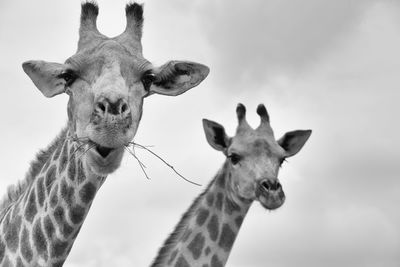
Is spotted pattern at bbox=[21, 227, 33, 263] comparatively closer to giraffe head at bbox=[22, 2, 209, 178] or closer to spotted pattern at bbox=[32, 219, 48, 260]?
spotted pattern at bbox=[32, 219, 48, 260]

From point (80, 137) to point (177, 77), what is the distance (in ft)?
5.94

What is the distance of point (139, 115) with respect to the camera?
7.92 meters

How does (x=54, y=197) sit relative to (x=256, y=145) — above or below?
below

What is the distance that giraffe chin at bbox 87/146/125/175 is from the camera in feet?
24.0

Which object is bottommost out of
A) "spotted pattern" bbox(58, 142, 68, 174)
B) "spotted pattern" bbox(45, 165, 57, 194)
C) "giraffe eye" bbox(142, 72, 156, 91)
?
"spotted pattern" bbox(45, 165, 57, 194)

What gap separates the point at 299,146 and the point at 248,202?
252 cm

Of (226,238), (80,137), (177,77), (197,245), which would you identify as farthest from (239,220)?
(80,137)

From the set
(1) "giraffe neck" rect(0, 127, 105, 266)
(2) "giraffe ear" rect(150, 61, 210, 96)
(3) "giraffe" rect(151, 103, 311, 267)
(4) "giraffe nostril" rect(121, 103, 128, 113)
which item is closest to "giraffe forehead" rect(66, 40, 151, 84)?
(2) "giraffe ear" rect(150, 61, 210, 96)

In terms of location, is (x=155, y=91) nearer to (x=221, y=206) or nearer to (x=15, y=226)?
(x=15, y=226)

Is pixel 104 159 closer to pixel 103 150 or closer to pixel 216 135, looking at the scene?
pixel 103 150

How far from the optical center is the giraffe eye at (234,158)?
636 inches

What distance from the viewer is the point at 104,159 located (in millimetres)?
7359

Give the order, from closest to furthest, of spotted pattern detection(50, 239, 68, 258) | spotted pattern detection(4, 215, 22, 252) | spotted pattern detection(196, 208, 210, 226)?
spotted pattern detection(50, 239, 68, 258), spotted pattern detection(4, 215, 22, 252), spotted pattern detection(196, 208, 210, 226)

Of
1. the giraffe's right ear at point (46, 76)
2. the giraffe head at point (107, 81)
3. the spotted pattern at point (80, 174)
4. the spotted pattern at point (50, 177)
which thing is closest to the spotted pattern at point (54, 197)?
the spotted pattern at point (50, 177)
